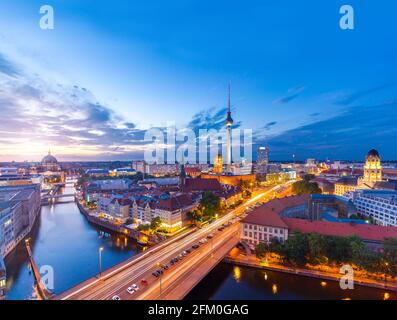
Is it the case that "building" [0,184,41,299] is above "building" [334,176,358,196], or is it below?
below

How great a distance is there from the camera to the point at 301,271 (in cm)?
1223

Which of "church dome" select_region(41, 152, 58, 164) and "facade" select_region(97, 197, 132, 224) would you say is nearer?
"facade" select_region(97, 197, 132, 224)

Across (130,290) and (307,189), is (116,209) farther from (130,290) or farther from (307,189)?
(307,189)

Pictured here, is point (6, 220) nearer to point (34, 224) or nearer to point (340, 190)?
point (34, 224)

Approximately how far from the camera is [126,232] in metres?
19.7

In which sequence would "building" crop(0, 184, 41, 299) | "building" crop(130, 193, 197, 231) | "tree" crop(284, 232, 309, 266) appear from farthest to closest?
"building" crop(130, 193, 197, 231) < "building" crop(0, 184, 41, 299) < "tree" crop(284, 232, 309, 266)

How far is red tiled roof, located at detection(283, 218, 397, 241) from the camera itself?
41.3 ft

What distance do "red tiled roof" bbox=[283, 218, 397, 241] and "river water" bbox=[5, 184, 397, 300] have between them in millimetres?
2804

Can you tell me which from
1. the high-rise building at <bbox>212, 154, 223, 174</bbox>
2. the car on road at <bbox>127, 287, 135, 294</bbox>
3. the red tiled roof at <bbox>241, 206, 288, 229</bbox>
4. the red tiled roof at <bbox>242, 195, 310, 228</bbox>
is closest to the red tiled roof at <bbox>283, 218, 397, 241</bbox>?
the red tiled roof at <bbox>241, 206, 288, 229</bbox>

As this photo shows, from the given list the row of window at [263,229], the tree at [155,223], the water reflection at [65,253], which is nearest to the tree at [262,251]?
the row of window at [263,229]

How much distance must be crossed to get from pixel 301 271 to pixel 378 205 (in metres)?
12.6

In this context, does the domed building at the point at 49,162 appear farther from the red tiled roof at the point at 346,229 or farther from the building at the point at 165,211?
the red tiled roof at the point at 346,229

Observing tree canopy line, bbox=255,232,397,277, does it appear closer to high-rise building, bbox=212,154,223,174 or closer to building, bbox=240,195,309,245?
building, bbox=240,195,309,245
